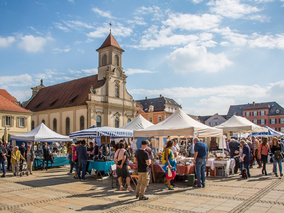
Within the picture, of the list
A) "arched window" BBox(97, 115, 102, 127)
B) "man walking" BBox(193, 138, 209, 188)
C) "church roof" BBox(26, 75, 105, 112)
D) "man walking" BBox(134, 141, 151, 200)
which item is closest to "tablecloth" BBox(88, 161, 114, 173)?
"man walking" BBox(193, 138, 209, 188)

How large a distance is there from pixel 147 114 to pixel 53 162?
172 ft

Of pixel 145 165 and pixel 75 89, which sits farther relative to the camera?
pixel 75 89

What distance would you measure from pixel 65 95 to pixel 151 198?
4288 cm

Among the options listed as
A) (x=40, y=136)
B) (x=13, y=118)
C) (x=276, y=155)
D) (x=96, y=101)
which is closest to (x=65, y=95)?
(x=96, y=101)

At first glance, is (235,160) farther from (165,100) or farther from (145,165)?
(165,100)

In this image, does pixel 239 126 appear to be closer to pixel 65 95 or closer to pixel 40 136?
pixel 40 136

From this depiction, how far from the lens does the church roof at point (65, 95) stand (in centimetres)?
4512

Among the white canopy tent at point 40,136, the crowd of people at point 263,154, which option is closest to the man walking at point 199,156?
the crowd of people at point 263,154

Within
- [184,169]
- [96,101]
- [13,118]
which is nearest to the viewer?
[184,169]

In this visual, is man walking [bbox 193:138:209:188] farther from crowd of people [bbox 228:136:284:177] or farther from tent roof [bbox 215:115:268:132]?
tent roof [bbox 215:115:268:132]

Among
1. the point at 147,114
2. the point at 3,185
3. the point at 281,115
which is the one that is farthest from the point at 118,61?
the point at 281,115

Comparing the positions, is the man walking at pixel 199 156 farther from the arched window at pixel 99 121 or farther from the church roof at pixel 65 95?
the church roof at pixel 65 95

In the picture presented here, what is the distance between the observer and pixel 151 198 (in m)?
8.34

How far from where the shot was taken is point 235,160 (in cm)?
1389
